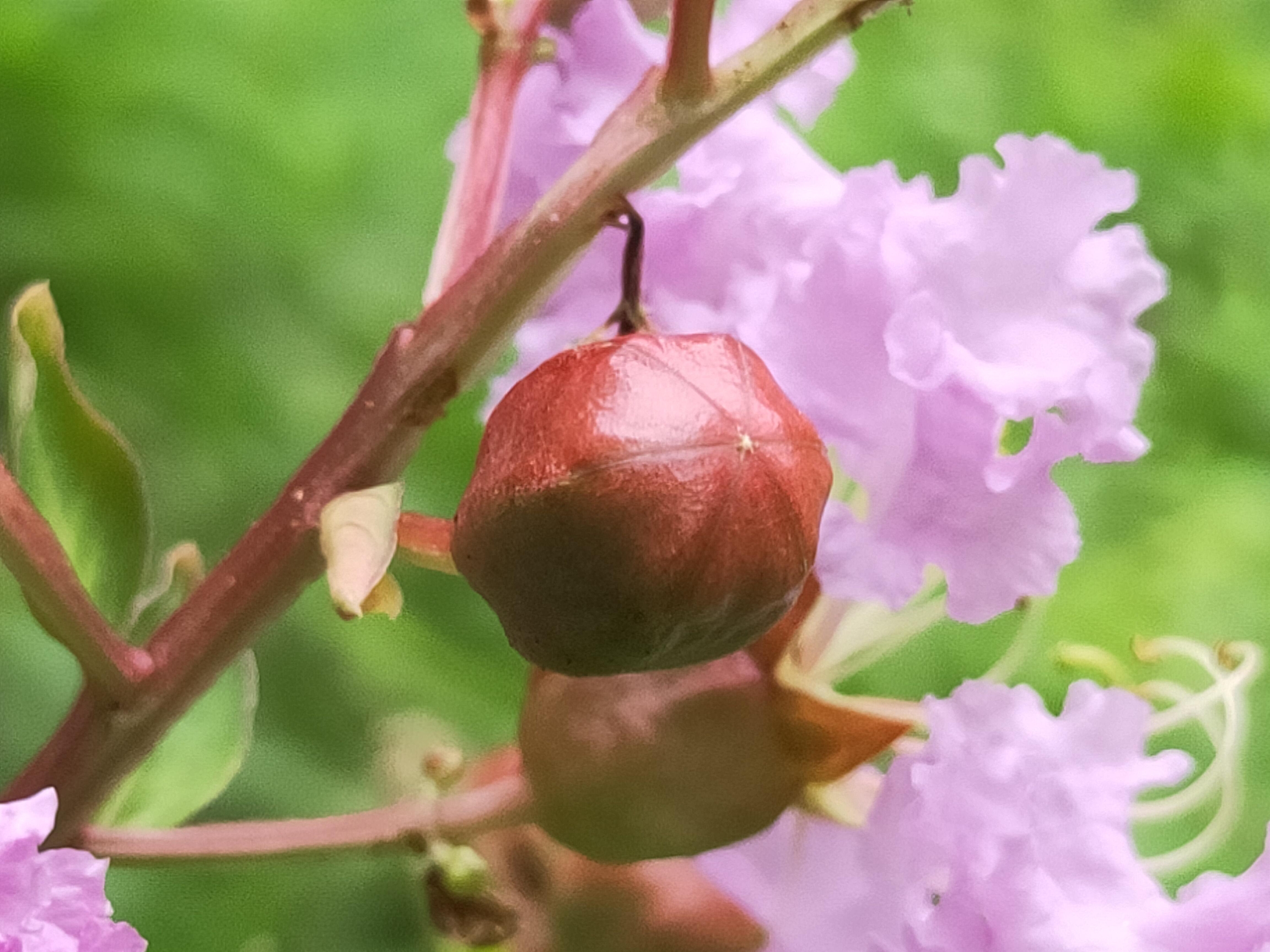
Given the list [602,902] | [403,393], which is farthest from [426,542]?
[602,902]

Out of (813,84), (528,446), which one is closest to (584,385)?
(528,446)

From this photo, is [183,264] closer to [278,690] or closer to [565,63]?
[278,690]

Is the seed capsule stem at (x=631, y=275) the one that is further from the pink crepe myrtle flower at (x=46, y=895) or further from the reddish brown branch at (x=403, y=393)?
the pink crepe myrtle flower at (x=46, y=895)

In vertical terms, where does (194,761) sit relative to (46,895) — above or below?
below

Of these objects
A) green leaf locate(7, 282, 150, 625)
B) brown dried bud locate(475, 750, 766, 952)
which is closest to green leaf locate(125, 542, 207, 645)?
green leaf locate(7, 282, 150, 625)

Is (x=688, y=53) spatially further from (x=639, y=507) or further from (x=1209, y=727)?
(x=1209, y=727)
